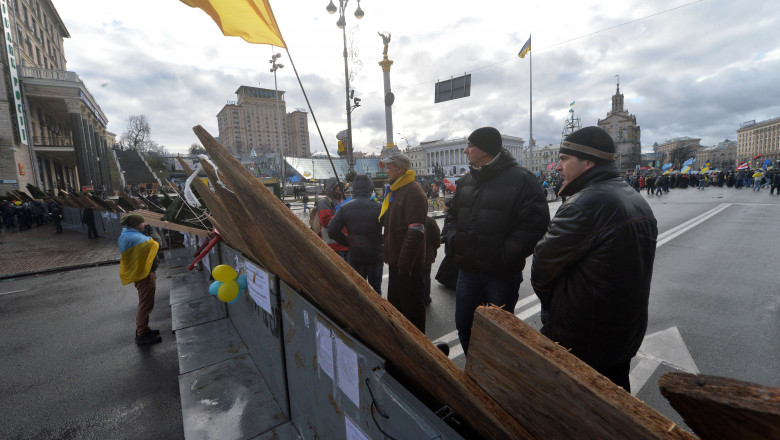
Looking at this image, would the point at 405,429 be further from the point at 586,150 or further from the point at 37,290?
the point at 37,290

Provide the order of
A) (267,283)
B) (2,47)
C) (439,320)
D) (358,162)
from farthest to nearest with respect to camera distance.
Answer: (358,162)
(2,47)
(439,320)
(267,283)

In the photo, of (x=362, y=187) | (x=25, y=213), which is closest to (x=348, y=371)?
(x=362, y=187)

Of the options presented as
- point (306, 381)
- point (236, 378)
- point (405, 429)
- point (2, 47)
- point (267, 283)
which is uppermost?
point (2, 47)

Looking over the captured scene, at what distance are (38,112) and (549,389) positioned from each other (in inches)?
1867

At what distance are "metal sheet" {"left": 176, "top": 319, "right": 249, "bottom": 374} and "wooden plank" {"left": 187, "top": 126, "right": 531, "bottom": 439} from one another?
1.97 m

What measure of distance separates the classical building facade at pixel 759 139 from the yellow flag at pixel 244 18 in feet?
443

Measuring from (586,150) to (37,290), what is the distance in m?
9.81

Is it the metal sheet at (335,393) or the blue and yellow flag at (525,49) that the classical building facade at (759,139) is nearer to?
the blue and yellow flag at (525,49)

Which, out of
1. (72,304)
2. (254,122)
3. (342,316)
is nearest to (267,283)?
(342,316)

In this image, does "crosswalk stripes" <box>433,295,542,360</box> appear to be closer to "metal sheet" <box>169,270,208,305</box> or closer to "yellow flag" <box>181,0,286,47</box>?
"metal sheet" <box>169,270,208,305</box>

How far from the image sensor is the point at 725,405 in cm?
47

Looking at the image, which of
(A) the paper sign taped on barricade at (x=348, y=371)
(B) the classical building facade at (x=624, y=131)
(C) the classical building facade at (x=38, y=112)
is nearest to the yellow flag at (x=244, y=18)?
(A) the paper sign taped on barricade at (x=348, y=371)

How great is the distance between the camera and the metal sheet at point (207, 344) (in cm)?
266

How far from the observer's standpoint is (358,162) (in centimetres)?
8456
